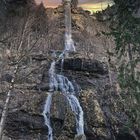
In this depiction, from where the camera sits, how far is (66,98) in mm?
37156

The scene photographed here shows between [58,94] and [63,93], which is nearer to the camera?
[58,94]

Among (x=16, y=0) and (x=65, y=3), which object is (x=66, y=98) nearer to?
(x=16, y=0)

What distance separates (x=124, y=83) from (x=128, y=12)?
368 centimetres

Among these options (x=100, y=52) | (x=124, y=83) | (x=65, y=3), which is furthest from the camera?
(x=65, y=3)

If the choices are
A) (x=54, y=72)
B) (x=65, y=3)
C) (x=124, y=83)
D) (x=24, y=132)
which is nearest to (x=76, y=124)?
(x=24, y=132)

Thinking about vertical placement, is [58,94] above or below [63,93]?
below

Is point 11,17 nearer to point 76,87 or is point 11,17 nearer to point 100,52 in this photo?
point 100,52

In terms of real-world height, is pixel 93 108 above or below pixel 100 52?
below

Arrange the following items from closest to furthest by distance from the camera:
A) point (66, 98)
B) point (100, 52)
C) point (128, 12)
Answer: point (128, 12) → point (66, 98) → point (100, 52)

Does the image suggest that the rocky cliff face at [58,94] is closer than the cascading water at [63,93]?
Yes

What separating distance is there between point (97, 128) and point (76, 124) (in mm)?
1767

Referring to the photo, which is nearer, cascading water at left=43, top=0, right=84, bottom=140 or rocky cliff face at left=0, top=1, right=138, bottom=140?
rocky cliff face at left=0, top=1, right=138, bottom=140

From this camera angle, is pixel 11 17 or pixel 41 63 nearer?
pixel 41 63

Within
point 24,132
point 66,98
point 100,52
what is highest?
point 100,52
